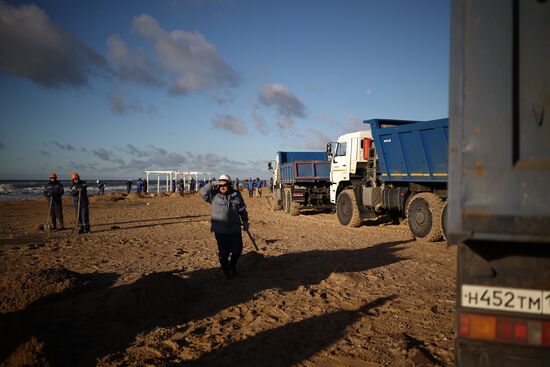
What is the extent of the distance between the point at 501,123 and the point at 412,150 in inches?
330

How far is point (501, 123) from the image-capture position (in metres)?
1.80

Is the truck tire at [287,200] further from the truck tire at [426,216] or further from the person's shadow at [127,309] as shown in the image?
the person's shadow at [127,309]

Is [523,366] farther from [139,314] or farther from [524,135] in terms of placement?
[139,314]

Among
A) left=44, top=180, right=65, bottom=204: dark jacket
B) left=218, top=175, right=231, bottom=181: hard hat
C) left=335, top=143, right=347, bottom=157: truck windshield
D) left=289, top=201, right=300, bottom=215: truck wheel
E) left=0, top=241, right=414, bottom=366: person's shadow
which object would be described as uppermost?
left=335, top=143, right=347, bottom=157: truck windshield

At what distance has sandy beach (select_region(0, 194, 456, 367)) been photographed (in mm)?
3398

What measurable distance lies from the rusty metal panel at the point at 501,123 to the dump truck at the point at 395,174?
7.47 m

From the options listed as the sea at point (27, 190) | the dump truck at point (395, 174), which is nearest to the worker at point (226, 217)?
the dump truck at point (395, 174)

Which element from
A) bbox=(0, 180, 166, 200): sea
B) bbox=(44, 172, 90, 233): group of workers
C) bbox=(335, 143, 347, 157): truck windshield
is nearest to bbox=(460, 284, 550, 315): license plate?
bbox=(44, 172, 90, 233): group of workers

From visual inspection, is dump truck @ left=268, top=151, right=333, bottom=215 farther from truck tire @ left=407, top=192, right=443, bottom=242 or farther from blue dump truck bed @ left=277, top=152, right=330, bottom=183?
truck tire @ left=407, top=192, right=443, bottom=242

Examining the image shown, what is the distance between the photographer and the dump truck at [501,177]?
1.74 metres

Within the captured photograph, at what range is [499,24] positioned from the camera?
1819 millimetres

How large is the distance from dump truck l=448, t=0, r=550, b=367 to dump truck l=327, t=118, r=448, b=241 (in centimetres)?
747

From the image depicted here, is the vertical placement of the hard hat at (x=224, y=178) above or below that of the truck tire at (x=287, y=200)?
above

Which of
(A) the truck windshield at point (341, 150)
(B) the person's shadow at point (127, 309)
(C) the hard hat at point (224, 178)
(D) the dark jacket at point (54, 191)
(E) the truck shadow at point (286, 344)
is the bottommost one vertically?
(E) the truck shadow at point (286, 344)
